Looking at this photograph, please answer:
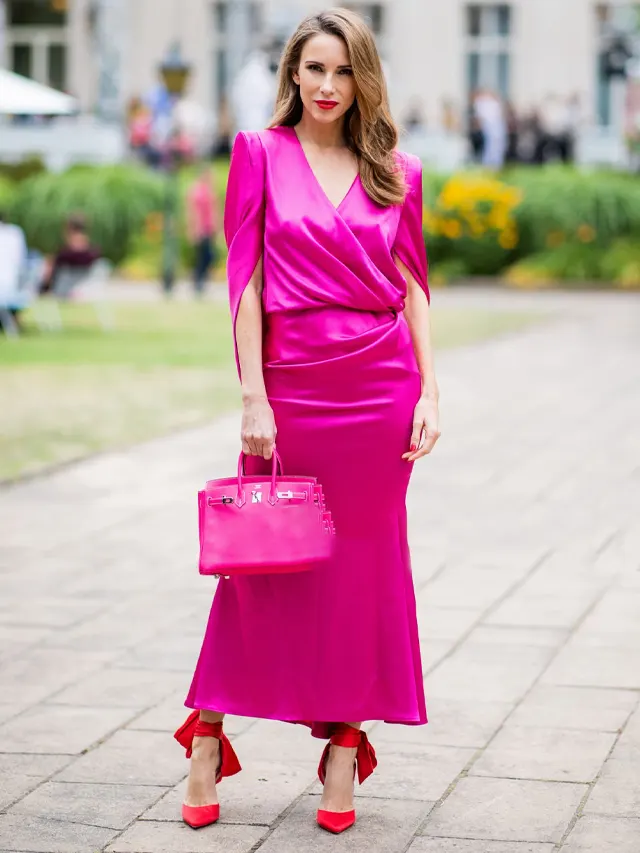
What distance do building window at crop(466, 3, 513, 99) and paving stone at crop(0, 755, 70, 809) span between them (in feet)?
118

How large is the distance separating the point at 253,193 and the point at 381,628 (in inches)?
41.0

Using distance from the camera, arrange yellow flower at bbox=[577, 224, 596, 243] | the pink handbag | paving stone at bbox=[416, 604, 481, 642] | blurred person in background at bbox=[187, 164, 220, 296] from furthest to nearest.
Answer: yellow flower at bbox=[577, 224, 596, 243] → blurred person in background at bbox=[187, 164, 220, 296] → paving stone at bbox=[416, 604, 481, 642] → the pink handbag

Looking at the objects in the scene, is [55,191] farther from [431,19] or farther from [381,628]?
[381,628]

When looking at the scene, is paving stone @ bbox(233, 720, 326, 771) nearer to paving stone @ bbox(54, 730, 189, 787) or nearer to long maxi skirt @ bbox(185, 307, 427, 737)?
paving stone @ bbox(54, 730, 189, 787)

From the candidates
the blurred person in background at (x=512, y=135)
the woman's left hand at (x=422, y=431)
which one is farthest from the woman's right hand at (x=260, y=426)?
the blurred person in background at (x=512, y=135)

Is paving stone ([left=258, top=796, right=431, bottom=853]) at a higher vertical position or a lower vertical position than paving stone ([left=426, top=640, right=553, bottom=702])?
higher

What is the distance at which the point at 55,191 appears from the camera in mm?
27000

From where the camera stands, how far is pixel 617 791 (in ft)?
13.8

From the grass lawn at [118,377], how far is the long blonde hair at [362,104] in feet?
17.2

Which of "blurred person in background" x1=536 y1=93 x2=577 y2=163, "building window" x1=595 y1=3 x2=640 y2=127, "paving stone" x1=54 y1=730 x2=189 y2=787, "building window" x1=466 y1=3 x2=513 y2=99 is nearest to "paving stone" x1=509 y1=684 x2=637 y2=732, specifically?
"paving stone" x1=54 y1=730 x2=189 y2=787

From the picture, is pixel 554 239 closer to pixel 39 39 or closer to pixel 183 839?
pixel 39 39

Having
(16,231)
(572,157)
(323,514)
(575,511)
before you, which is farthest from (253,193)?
(572,157)

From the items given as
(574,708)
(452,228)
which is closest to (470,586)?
(574,708)

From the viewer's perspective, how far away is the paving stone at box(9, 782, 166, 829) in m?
4.02
